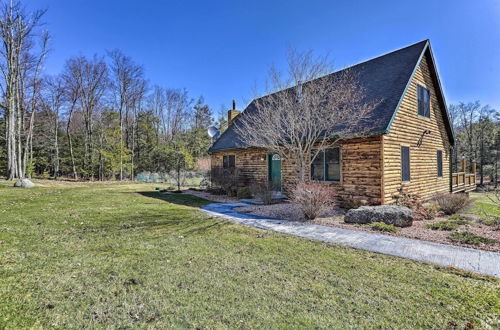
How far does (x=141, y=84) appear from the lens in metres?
27.3

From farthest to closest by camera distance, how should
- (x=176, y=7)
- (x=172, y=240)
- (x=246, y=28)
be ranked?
(x=246, y=28), (x=176, y=7), (x=172, y=240)

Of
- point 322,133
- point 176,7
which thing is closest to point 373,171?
point 322,133

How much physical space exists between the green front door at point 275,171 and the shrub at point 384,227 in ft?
19.5

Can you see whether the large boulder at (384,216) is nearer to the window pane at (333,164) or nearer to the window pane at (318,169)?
the window pane at (333,164)

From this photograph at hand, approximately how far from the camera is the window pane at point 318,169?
10250 millimetres

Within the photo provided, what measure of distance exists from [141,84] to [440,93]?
86.8ft

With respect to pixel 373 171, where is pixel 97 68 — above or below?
above

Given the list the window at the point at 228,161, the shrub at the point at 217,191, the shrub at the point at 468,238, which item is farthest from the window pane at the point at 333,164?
the window at the point at 228,161

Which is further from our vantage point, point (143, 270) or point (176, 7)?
point (176, 7)

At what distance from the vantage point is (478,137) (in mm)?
30312

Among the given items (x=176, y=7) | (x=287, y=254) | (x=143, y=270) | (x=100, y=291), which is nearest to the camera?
(x=100, y=291)

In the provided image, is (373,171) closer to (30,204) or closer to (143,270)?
(143,270)

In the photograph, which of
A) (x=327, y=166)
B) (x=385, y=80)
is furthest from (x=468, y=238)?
(x=385, y=80)

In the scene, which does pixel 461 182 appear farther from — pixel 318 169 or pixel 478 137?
pixel 478 137
